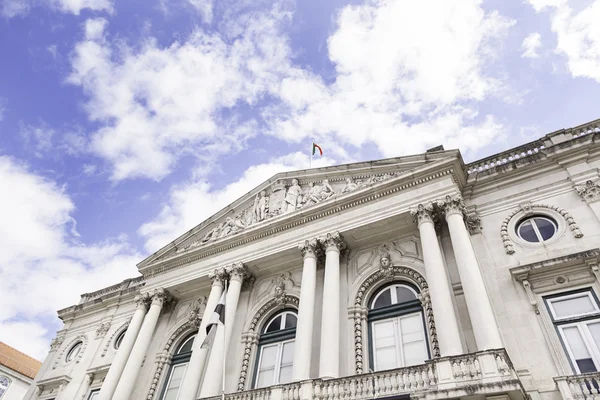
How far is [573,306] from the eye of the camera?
36.7 ft

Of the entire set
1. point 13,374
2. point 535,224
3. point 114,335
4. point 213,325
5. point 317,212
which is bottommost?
point 213,325

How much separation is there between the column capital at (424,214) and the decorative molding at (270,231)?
1.12 metres

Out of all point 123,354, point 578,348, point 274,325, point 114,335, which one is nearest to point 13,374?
point 114,335

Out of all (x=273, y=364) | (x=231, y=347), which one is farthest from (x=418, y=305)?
(x=231, y=347)

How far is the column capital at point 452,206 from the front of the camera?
13531mm

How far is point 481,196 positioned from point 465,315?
4740mm

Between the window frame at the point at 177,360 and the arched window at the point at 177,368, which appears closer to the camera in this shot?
the arched window at the point at 177,368

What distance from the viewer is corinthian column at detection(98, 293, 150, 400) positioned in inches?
641

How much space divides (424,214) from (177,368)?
1166 centimetres

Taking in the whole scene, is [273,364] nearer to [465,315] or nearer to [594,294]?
[465,315]

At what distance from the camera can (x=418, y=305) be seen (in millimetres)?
13297

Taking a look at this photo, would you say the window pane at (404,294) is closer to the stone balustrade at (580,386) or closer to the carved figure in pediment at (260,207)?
the stone balustrade at (580,386)

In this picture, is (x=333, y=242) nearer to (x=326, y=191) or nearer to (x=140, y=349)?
(x=326, y=191)

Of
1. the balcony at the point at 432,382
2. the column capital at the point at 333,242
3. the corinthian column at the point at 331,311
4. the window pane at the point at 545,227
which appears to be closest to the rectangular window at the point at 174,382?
the balcony at the point at 432,382
